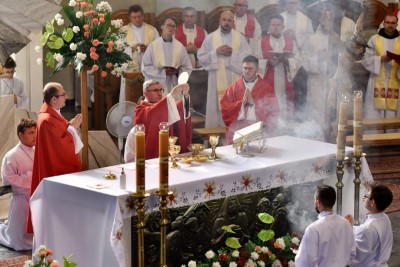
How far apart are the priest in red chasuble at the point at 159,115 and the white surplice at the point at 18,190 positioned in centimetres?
82

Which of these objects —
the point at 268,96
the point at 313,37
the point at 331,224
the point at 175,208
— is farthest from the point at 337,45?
the point at 331,224

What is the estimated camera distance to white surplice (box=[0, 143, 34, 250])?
7387mm

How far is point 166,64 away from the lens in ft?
34.8

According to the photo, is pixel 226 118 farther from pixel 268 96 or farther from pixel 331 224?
pixel 331 224

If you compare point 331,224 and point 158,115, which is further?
point 158,115

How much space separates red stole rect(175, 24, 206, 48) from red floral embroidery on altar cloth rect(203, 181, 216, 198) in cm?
496

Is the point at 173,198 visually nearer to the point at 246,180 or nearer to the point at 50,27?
the point at 246,180

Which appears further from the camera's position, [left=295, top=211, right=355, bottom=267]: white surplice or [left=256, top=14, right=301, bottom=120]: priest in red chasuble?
[left=256, top=14, right=301, bottom=120]: priest in red chasuble

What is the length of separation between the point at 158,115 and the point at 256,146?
2.71 feet

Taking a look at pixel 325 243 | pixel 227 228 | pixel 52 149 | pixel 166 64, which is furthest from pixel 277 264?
pixel 166 64

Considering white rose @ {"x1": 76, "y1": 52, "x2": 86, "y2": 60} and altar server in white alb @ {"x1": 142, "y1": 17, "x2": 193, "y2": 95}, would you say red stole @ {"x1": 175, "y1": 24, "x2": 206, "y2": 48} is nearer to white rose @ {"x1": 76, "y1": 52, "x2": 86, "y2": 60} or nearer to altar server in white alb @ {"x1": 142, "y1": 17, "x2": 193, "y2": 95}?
altar server in white alb @ {"x1": 142, "y1": 17, "x2": 193, "y2": 95}

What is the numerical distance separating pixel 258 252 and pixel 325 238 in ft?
4.09

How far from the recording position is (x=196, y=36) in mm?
11102

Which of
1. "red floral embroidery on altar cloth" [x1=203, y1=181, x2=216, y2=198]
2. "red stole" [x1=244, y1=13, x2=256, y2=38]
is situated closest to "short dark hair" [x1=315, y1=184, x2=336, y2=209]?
"red floral embroidery on altar cloth" [x1=203, y1=181, x2=216, y2=198]
